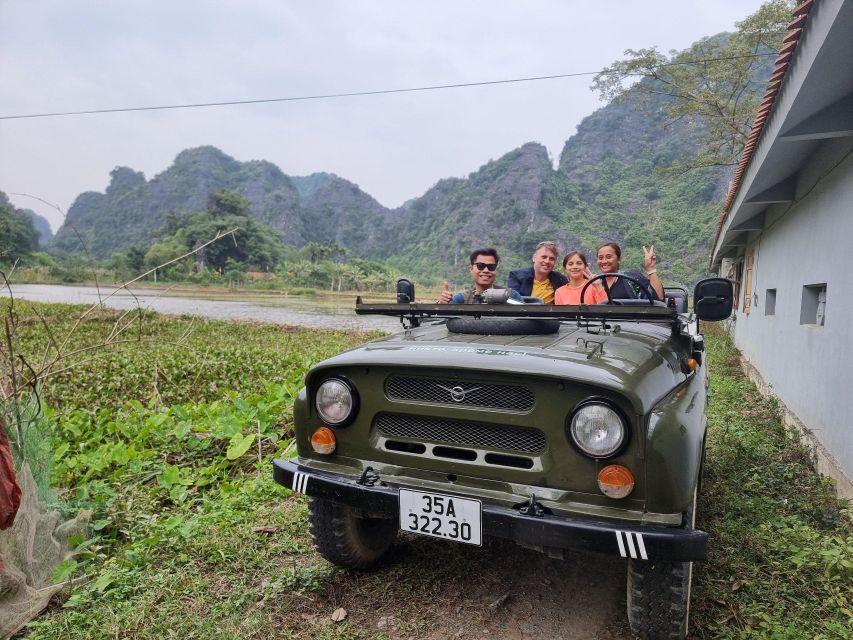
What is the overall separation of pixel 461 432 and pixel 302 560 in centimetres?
141

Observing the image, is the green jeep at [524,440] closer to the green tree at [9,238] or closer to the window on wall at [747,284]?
the green tree at [9,238]

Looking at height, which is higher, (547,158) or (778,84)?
(547,158)

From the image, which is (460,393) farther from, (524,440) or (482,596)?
(482,596)

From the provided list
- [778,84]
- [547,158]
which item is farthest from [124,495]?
[547,158]

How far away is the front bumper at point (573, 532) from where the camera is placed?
1.95 meters

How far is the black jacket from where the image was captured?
444 cm

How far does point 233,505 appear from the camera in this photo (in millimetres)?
3930

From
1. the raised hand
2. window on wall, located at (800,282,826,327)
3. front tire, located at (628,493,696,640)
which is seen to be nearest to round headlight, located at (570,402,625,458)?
front tire, located at (628,493,696,640)

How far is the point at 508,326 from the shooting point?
281cm

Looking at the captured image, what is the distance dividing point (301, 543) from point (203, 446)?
2.22 m

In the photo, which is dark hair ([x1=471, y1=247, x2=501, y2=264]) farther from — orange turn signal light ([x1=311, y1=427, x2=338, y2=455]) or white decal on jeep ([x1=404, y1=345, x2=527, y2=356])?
orange turn signal light ([x1=311, y1=427, x2=338, y2=455])

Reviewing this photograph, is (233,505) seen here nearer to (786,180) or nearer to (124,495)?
(124,495)

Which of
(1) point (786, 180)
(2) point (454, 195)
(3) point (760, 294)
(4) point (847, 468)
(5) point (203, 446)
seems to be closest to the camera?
(4) point (847, 468)

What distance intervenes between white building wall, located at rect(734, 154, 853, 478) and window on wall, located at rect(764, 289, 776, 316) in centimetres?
33
